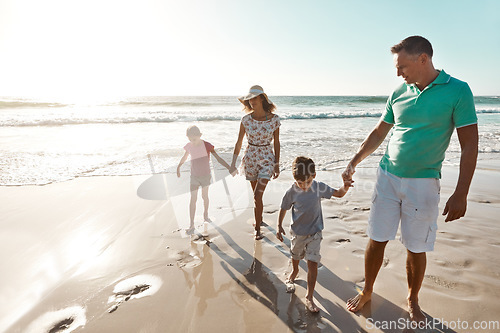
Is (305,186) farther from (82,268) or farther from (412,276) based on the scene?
(82,268)

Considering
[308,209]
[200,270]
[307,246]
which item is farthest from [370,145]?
[200,270]

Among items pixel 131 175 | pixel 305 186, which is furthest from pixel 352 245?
pixel 131 175

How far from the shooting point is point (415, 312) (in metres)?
2.50

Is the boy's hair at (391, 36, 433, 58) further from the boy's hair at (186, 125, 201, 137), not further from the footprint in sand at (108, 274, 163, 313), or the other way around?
the footprint in sand at (108, 274, 163, 313)

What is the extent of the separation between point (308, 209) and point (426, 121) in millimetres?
1212

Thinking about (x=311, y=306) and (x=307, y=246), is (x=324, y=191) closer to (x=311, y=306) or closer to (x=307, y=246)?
(x=307, y=246)

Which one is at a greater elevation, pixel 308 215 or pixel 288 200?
pixel 288 200

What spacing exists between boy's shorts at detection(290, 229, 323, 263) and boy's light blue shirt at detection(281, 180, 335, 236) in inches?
2.1

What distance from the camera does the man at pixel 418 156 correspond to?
2.06 metres

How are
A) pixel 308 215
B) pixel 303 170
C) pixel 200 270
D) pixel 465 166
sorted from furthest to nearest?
pixel 200 270 < pixel 308 215 < pixel 303 170 < pixel 465 166

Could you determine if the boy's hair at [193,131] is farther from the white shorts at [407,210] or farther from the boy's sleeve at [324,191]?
the white shorts at [407,210]

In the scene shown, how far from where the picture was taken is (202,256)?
359 cm

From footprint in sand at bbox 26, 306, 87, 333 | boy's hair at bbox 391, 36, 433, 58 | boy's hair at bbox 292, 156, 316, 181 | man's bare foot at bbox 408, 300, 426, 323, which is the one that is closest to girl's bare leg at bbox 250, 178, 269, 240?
boy's hair at bbox 292, 156, 316, 181

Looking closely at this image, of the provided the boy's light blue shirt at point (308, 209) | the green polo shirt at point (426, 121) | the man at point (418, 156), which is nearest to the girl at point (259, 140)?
the boy's light blue shirt at point (308, 209)
